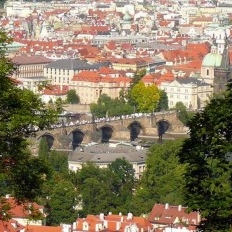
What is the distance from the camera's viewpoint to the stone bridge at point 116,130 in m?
49.1

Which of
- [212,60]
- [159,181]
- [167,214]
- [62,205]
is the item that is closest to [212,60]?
[212,60]

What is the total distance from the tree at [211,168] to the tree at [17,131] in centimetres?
98

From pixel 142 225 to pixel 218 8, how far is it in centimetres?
8955

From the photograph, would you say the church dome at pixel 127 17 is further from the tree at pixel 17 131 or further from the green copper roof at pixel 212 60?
the tree at pixel 17 131

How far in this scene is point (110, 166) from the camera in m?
36.9

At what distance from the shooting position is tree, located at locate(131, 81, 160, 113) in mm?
A: 57781

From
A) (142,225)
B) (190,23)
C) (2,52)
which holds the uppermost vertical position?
(190,23)

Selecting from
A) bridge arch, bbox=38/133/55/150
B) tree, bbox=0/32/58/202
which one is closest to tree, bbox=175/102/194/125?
bridge arch, bbox=38/133/55/150

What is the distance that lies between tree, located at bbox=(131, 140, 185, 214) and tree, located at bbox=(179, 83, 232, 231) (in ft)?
63.6

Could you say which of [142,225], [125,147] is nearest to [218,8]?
[125,147]

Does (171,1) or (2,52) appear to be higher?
(171,1)

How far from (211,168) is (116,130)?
43.9m

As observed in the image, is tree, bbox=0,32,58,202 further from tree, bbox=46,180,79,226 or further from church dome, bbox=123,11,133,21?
church dome, bbox=123,11,133,21

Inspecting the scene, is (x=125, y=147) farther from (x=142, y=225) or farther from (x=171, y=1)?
(x=171, y=1)
